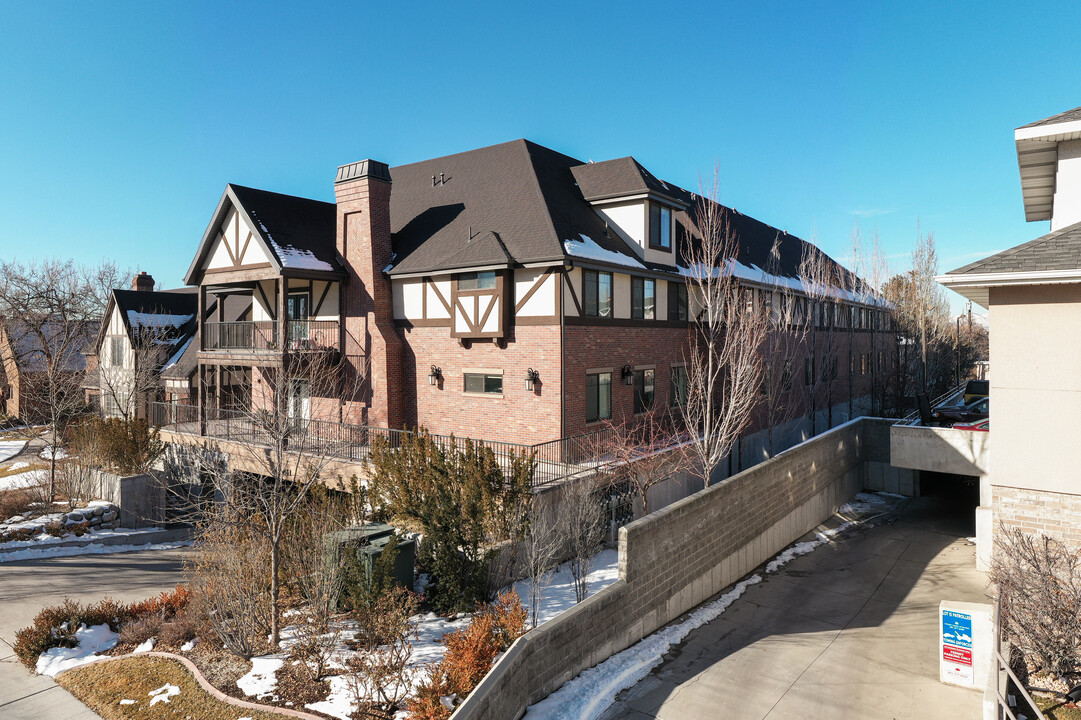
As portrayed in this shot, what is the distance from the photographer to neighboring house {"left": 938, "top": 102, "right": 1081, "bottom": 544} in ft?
39.0

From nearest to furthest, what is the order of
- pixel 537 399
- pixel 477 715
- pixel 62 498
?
pixel 477 715 → pixel 537 399 → pixel 62 498

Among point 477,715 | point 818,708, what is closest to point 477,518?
point 477,715

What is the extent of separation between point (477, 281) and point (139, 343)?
22.2 metres

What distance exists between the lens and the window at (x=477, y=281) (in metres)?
19.2

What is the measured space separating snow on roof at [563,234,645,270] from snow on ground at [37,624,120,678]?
44.8 feet

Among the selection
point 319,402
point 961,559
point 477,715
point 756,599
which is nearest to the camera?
point 477,715

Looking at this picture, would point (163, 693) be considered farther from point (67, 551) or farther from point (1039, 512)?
point (1039, 512)

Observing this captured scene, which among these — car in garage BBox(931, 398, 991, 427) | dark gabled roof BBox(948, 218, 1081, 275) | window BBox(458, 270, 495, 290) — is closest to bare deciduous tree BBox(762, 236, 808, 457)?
car in garage BBox(931, 398, 991, 427)

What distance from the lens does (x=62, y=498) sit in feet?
67.5

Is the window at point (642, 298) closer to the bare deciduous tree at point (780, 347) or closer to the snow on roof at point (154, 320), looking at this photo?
the bare deciduous tree at point (780, 347)

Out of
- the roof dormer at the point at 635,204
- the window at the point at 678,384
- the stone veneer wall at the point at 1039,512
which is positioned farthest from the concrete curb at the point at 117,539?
the stone veneer wall at the point at 1039,512

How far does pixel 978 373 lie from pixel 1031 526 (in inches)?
2524

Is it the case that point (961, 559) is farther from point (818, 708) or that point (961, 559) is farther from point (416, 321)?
point (416, 321)

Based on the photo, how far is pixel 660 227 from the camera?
2217 centimetres
